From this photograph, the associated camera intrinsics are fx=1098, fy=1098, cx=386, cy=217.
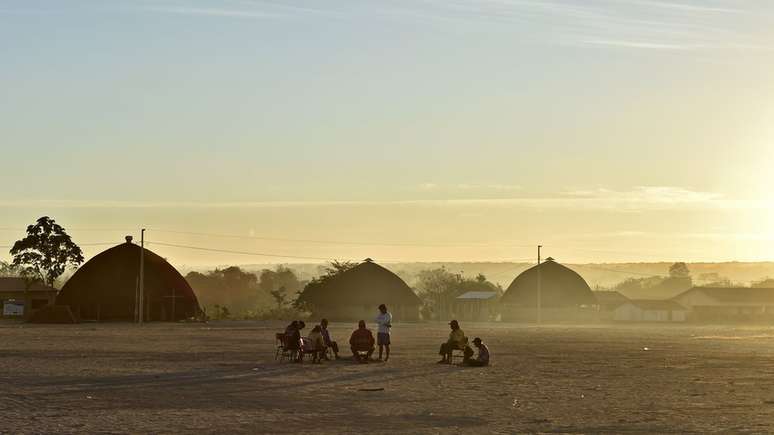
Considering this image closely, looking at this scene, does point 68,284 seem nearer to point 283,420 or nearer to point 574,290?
point 574,290

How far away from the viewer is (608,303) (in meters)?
150

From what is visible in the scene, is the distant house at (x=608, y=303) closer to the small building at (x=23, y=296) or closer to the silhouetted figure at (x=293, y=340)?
the small building at (x=23, y=296)

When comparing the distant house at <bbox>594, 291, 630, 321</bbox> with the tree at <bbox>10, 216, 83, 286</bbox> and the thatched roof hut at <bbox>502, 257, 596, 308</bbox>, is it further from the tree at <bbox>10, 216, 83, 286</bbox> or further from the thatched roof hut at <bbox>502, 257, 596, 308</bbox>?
the tree at <bbox>10, 216, 83, 286</bbox>

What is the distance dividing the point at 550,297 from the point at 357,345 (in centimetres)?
9538

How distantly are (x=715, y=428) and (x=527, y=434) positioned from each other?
129 inches

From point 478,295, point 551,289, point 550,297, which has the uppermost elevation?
point 551,289

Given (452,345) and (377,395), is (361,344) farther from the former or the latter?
(377,395)

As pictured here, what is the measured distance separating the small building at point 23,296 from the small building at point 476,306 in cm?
5048

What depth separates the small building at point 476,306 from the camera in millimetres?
133125

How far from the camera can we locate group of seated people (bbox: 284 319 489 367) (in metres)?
34.3

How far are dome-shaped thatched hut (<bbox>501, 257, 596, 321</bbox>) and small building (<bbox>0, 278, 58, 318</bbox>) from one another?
53279mm

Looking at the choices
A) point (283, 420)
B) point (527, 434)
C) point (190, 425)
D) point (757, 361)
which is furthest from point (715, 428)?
point (757, 361)

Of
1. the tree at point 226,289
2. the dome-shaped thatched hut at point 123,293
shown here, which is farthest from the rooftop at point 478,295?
the dome-shaped thatched hut at point 123,293

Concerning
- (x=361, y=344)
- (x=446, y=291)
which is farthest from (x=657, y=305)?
(x=361, y=344)
